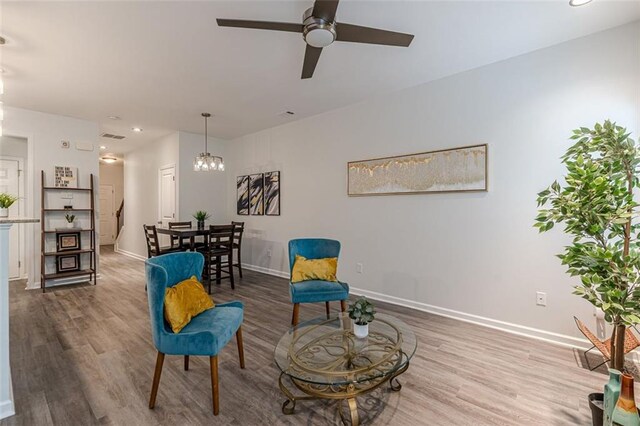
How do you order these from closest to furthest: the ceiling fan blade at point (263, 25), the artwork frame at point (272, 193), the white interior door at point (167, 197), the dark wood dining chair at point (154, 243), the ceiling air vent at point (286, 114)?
1. the ceiling fan blade at point (263, 25)
2. the dark wood dining chair at point (154, 243)
3. the ceiling air vent at point (286, 114)
4. the artwork frame at point (272, 193)
5. the white interior door at point (167, 197)

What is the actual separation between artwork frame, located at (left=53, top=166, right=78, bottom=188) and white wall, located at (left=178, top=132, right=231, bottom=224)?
1624mm

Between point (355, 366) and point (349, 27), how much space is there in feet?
7.22

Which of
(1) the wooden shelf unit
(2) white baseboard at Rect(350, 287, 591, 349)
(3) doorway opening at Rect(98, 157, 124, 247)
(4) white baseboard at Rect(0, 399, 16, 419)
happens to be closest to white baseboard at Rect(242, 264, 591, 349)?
(2) white baseboard at Rect(350, 287, 591, 349)

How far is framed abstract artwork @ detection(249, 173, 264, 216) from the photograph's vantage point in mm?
5758

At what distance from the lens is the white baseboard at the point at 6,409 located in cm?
178

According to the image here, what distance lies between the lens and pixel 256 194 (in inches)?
231

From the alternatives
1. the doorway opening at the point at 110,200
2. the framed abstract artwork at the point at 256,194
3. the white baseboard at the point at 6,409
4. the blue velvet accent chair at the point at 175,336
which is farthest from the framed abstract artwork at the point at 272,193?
the doorway opening at the point at 110,200

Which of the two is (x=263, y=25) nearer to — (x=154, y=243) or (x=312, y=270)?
(x=312, y=270)

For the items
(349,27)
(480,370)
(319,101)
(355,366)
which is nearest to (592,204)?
(480,370)

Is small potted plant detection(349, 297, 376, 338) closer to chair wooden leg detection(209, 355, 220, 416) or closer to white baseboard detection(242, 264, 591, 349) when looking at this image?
chair wooden leg detection(209, 355, 220, 416)

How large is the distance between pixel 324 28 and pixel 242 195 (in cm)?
468

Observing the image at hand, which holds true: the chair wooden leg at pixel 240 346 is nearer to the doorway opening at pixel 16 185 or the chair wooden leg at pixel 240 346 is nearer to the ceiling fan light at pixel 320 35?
the ceiling fan light at pixel 320 35

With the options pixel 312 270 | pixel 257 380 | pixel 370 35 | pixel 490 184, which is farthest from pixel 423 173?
pixel 257 380

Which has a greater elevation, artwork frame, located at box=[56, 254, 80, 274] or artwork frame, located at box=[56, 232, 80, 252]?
artwork frame, located at box=[56, 232, 80, 252]
